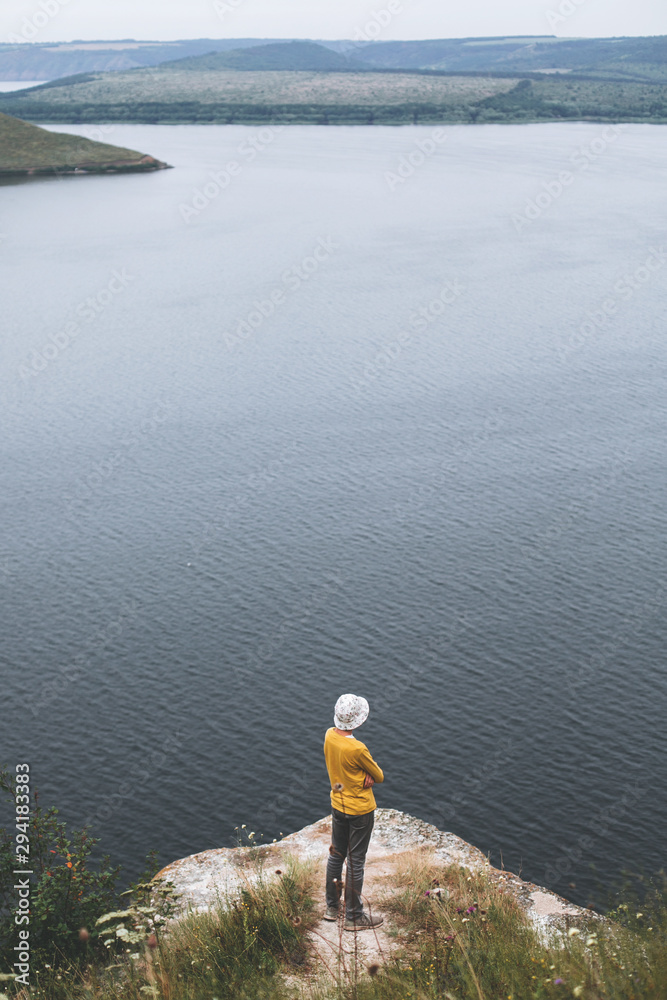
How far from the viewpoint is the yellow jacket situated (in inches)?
427

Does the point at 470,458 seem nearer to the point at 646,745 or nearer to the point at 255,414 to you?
the point at 255,414

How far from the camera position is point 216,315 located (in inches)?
2469

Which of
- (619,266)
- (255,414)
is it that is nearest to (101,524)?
(255,414)

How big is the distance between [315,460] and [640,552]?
1388 cm
